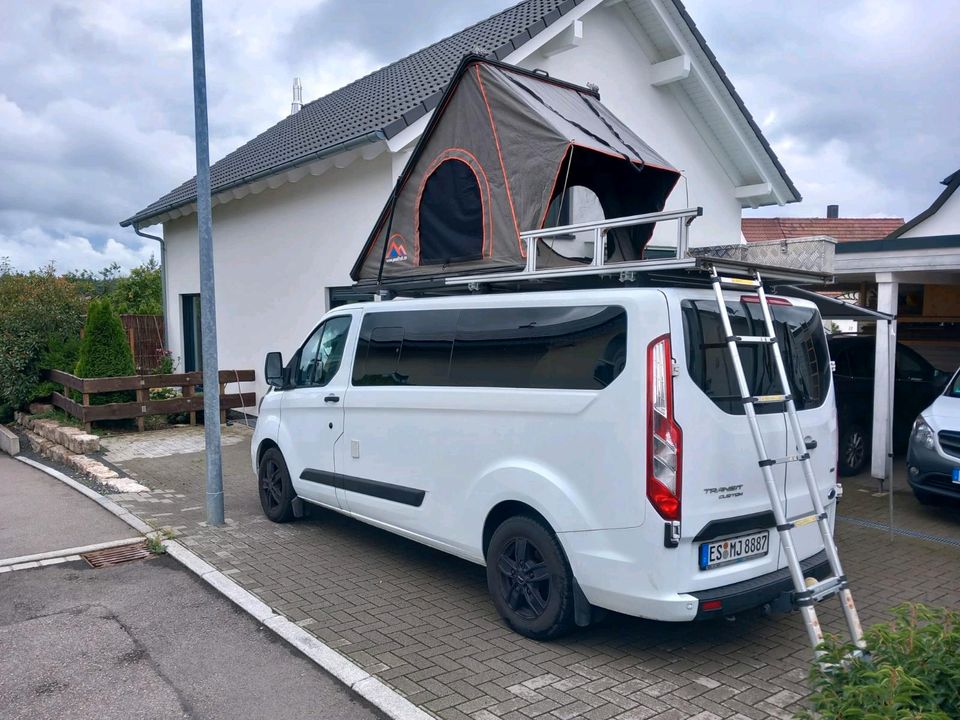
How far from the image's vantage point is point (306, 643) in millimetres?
4621

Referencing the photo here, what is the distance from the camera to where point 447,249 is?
643cm

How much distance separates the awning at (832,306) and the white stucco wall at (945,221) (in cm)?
999

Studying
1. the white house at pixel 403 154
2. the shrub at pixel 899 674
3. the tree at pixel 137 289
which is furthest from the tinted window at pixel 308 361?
the tree at pixel 137 289

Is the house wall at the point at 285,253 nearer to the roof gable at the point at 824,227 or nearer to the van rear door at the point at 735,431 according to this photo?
the van rear door at the point at 735,431

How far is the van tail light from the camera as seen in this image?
3949 mm

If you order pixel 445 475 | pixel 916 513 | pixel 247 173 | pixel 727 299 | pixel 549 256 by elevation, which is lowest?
pixel 916 513

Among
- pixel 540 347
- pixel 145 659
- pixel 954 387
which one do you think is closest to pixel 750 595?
pixel 540 347

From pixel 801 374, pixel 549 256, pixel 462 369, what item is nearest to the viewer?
pixel 801 374

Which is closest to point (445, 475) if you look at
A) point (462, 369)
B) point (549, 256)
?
point (462, 369)

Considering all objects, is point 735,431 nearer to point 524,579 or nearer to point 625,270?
point 625,270

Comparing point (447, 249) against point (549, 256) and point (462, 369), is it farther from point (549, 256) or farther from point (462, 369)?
point (462, 369)

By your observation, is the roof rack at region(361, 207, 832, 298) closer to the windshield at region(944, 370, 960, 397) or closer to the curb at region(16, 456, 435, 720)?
the curb at region(16, 456, 435, 720)

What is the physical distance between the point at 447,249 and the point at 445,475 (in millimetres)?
2072

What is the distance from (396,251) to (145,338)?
1206 cm
